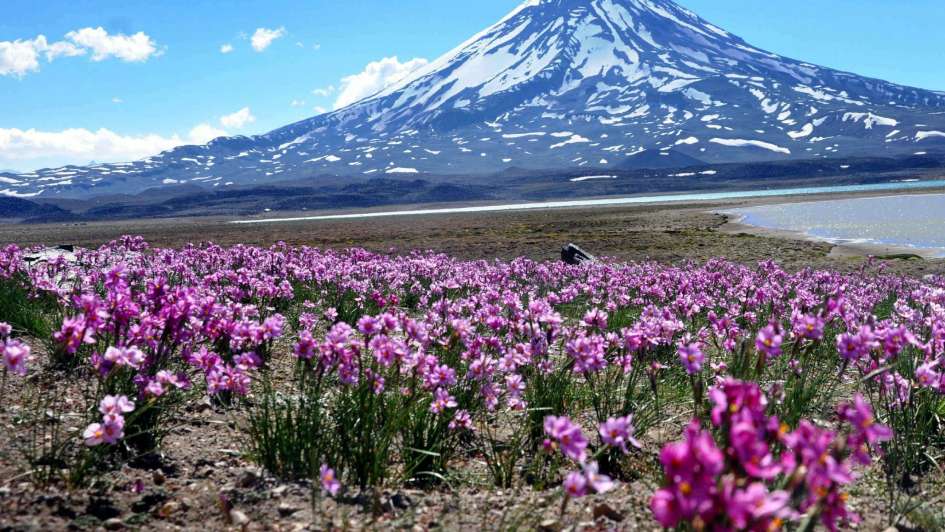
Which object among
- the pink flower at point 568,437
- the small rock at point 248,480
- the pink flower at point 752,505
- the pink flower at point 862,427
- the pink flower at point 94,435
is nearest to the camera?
the pink flower at point 752,505

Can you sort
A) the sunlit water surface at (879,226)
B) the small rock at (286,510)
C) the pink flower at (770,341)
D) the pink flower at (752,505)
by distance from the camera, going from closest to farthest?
the pink flower at (752,505), the pink flower at (770,341), the small rock at (286,510), the sunlit water surface at (879,226)

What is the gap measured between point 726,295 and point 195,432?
1041 cm

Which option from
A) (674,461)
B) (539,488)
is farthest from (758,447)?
(539,488)

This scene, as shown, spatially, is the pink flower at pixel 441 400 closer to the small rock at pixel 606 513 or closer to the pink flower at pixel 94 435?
the small rock at pixel 606 513

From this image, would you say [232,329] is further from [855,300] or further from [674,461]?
[855,300]

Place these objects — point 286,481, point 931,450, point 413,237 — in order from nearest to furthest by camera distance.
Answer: point 286,481 → point 931,450 → point 413,237

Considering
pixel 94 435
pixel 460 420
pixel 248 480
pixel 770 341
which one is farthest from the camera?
pixel 460 420

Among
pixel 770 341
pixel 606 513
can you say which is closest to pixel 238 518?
pixel 606 513

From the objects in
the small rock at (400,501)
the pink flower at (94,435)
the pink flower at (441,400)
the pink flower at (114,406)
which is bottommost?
the small rock at (400,501)

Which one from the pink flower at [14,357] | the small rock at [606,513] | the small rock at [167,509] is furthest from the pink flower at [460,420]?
the pink flower at [14,357]

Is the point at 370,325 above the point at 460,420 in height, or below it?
above

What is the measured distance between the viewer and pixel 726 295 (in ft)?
42.3

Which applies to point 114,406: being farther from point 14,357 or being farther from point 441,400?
point 441,400

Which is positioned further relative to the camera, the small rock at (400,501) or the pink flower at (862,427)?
the small rock at (400,501)
